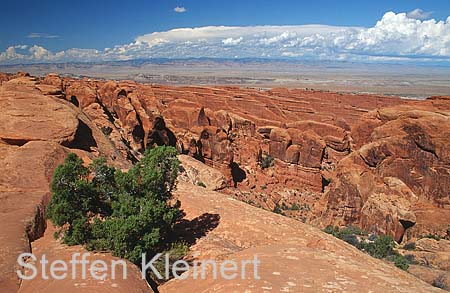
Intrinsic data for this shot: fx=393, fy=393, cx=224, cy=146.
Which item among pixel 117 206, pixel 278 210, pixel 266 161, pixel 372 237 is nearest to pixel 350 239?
pixel 372 237

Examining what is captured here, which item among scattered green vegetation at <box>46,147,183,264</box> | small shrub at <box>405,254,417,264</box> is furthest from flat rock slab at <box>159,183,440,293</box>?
small shrub at <box>405,254,417,264</box>

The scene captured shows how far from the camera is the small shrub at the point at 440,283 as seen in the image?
16.4 m

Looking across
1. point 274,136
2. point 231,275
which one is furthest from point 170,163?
point 274,136

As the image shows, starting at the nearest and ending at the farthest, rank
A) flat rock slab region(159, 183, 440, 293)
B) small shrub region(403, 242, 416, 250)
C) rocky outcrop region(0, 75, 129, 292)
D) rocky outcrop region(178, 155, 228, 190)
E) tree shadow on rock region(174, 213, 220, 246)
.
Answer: flat rock slab region(159, 183, 440, 293), rocky outcrop region(0, 75, 129, 292), tree shadow on rock region(174, 213, 220, 246), small shrub region(403, 242, 416, 250), rocky outcrop region(178, 155, 228, 190)

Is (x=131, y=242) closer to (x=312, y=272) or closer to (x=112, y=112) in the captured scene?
(x=312, y=272)

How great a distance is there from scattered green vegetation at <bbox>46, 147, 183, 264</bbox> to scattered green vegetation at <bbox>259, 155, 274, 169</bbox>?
3433 centimetres

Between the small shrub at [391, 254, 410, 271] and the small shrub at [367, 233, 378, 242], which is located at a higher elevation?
the small shrub at [391, 254, 410, 271]

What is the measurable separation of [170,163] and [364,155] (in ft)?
78.2

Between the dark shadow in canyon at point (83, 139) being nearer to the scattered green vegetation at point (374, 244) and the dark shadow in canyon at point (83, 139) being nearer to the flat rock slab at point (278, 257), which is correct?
the flat rock slab at point (278, 257)

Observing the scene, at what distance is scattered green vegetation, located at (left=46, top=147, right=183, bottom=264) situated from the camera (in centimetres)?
1143

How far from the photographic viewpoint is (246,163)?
46.8 meters

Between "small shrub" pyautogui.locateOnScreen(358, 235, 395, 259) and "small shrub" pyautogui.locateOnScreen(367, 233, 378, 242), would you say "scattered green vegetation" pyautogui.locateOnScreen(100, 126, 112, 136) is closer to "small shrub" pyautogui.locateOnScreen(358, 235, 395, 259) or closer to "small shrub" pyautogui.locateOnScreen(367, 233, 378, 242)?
"small shrub" pyautogui.locateOnScreen(358, 235, 395, 259)

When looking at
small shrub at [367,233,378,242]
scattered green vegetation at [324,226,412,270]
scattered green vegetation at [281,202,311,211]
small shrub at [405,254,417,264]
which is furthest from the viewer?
scattered green vegetation at [281,202,311,211]

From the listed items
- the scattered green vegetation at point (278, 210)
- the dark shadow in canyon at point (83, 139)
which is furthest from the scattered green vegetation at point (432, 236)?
the dark shadow in canyon at point (83, 139)
